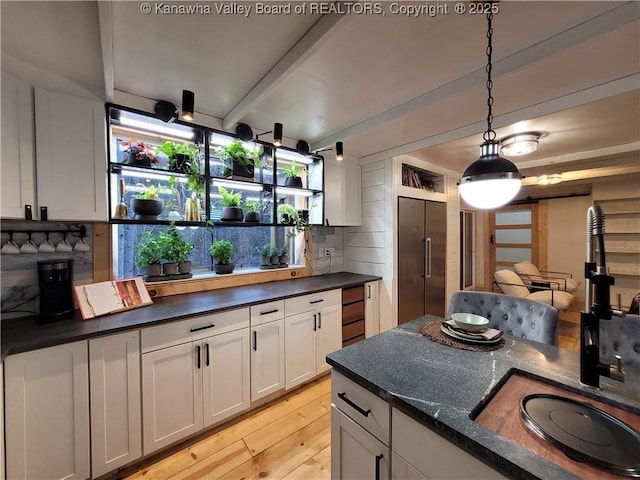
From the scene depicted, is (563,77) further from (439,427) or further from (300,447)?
(300,447)

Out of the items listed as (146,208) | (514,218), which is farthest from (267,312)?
(514,218)

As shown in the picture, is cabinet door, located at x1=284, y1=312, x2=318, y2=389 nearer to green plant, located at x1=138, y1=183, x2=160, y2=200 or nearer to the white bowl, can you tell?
the white bowl

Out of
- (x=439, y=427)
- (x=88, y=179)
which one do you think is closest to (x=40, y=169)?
(x=88, y=179)

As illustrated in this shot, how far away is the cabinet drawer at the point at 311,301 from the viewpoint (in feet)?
7.53

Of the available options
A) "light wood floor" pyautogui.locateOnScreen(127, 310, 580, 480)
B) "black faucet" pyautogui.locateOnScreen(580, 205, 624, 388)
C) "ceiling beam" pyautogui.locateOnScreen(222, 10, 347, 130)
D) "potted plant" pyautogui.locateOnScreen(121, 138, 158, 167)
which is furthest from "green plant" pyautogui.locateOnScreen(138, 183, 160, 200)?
"black faucet" pyautogui.locateOnScreen(580, 205, 624, 388)

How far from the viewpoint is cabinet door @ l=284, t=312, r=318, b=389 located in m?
2.29

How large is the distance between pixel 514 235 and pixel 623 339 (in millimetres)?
5236

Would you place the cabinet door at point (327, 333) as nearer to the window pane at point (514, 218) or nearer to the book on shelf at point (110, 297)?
the book on shelf at point (110, 297)

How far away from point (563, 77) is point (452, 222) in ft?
8.21

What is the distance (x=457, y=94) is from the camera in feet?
5.96

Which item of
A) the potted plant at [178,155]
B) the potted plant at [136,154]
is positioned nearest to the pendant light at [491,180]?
the potted plant at [178,155]

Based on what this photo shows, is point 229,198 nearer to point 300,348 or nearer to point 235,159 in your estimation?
point 235,159

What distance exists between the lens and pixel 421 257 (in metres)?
3.46

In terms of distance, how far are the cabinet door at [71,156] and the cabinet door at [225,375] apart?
1.19 meters
